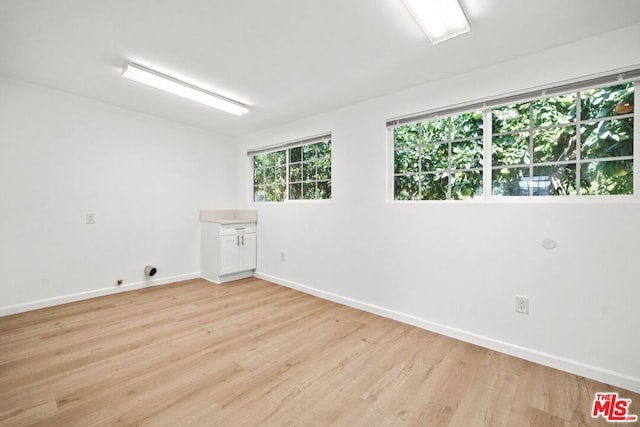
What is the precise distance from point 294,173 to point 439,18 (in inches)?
110

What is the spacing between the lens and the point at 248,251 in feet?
14.9

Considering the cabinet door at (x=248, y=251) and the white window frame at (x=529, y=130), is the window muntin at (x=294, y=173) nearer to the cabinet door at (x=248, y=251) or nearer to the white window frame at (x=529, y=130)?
the cabinet door at (x=248, y=251)

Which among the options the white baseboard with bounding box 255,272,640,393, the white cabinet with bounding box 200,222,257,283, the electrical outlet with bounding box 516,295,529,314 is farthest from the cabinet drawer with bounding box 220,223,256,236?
the electrical outlet with bounding box 516,295,529,314

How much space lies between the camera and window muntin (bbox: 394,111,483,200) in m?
2.60

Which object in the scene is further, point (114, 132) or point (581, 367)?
point (114, 132)

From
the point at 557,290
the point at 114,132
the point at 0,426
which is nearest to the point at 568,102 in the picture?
the point at 557,290

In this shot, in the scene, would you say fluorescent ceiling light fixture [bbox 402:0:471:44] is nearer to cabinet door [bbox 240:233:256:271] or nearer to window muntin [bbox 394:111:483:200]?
window muntin [bbox 394:111:483:200]

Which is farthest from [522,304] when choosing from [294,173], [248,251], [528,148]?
[248,251]

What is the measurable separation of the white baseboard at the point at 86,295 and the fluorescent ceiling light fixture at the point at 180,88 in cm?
264

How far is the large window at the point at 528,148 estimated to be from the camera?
201cm

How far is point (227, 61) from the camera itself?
245cm

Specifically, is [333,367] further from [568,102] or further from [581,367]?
[568,102]

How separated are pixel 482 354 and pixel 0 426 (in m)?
3.15

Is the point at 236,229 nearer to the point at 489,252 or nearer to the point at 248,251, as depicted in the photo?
the point at 248,251
